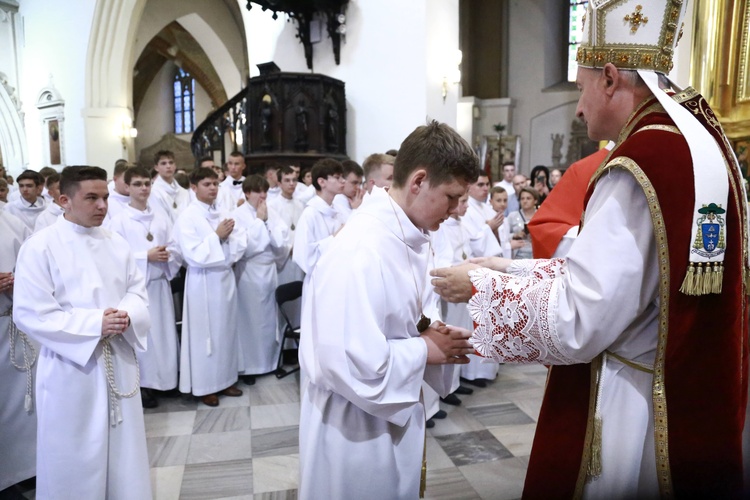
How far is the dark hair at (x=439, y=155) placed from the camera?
63.6 inches

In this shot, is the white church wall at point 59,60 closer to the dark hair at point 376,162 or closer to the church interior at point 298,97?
the church interior at point 298,97

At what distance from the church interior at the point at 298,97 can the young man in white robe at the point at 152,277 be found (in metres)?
0.29

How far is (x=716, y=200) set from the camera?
140 cm

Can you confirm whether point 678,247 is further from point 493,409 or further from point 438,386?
point 493,409

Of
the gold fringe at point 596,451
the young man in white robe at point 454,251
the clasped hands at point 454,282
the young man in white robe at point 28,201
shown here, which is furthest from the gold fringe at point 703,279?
the young man in white robe at point 28,201

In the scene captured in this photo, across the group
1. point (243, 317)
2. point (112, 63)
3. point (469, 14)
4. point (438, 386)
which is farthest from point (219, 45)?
point (438, 386)

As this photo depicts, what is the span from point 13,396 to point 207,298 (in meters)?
→ 1.69

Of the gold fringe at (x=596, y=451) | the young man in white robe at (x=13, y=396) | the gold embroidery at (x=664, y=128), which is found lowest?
the young man in white robe at (x=13, y=396)

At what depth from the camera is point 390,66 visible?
8797mm

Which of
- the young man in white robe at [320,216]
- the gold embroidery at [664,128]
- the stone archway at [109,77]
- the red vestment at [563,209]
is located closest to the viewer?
the gold embroidery at [664,128]

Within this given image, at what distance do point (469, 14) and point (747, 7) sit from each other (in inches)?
553

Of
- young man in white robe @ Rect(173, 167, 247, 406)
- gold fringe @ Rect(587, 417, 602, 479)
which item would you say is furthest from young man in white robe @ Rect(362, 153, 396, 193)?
gold fringe @ Rect(587, 417, 602, 479)

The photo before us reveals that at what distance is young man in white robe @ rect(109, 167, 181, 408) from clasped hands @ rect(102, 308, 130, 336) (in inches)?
79.6

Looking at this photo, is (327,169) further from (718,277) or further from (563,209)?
(718,277)
